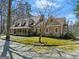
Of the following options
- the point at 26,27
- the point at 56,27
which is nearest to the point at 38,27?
the point at 26,27

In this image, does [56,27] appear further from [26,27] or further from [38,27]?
[26,27]

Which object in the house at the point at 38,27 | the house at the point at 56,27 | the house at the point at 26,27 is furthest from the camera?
the house at the point at 26,27

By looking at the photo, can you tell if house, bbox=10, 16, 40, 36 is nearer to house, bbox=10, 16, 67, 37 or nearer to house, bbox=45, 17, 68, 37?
house, bbox=10, 16, 67, 37

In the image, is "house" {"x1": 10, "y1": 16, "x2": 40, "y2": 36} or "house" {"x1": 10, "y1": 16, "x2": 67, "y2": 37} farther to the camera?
"house" {"x1": 10, "y1": 16, "x2": 40, "y2": 36}

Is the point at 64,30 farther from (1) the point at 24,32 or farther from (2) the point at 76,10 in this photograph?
(2) the point at 76,10

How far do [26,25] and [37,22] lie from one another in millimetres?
3971

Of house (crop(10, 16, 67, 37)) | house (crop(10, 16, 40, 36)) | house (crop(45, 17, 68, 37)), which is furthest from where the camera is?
house (crop(10, 16, 40, 36))

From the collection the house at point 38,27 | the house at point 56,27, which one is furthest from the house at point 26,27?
the house at point 56,27

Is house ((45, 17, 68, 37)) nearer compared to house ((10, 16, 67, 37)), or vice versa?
house ((10, 16, 67, 37))

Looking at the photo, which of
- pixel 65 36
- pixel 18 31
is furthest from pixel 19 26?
pixel 65 36

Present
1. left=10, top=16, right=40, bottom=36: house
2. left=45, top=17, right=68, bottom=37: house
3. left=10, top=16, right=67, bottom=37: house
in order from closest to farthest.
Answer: left=10, top=16, right=67, bottom=37: house
left=45, top=17, right=68, bottom=37: house
left=10, top=16, right=40, bottom=36: house

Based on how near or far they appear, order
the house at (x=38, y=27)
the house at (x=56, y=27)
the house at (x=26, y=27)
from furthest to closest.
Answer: the house at (x=26, y=27) → the house at (x=56, y=27) → the house at (x=38, y=27)

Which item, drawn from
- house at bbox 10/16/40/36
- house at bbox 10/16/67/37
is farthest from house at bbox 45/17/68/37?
house at bbox 10/16/40/36

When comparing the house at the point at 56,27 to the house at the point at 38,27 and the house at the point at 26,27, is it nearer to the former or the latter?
the house at the point at 38,27
